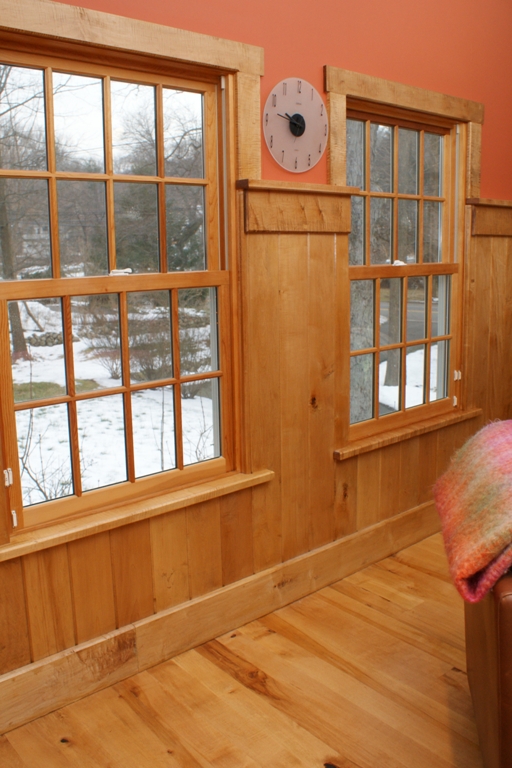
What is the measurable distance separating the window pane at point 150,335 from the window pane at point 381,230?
1.17 meters

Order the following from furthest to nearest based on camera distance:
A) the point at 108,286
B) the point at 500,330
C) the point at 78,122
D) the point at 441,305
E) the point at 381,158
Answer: the point at 500,330
the point at 441,305
the point at 381,158
the point at 108,286
the point at 78,122

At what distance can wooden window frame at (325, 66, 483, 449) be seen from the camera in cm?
296

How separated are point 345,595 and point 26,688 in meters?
1.38

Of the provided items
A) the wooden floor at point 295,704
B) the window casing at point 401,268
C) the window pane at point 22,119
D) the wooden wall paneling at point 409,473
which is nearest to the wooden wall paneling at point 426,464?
the wooden wall paneling at point 409,473

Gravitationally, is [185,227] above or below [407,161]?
below

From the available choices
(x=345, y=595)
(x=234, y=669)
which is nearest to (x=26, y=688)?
(x=234, y=669)

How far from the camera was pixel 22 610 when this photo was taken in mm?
2270

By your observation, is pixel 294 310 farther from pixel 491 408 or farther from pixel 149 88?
pixel 491 408

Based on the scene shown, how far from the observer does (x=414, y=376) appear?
3596 millimetres

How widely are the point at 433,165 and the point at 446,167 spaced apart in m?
0.10

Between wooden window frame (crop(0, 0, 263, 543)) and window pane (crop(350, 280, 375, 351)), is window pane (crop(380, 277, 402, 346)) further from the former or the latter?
wooden window frame (crop(0, 0, 263, 543))

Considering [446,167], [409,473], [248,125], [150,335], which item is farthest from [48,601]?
[446,167]

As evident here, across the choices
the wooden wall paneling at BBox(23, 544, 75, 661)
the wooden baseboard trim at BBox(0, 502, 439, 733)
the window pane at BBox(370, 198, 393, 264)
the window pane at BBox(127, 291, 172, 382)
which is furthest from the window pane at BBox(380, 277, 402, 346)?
the wooden wall paneling at BBox(23, 544, 75, 661)

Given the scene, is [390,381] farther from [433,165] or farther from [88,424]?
[88,424]
